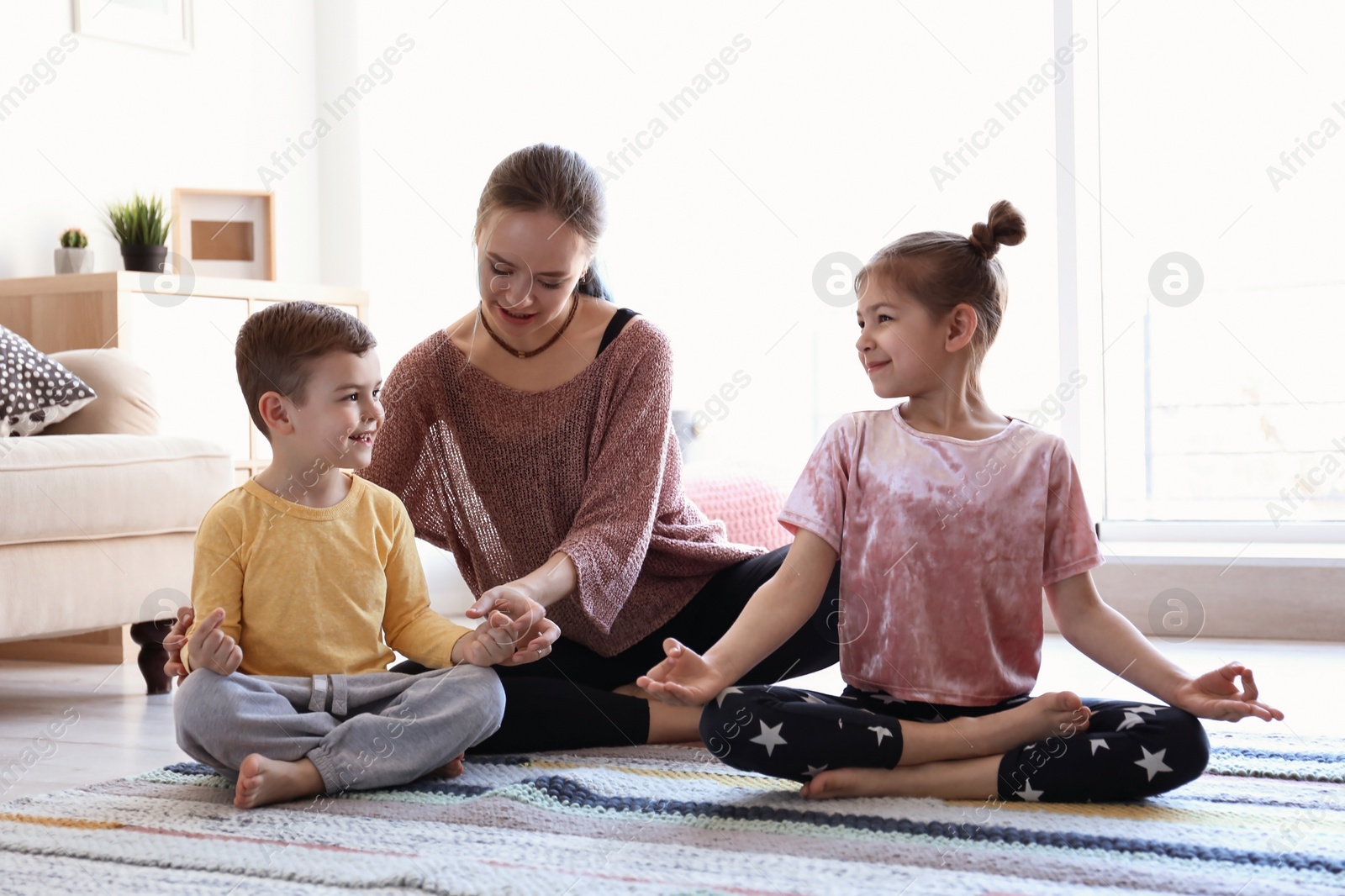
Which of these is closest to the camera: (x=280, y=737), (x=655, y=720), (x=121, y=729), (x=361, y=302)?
(x=280, y=737)

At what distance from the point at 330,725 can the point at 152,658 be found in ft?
3.22

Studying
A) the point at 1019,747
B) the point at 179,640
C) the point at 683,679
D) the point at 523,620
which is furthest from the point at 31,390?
the point at 1019,747

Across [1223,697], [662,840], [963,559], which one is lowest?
[662,840]

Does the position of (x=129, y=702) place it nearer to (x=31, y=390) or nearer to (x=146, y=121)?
(x=31, y=390)

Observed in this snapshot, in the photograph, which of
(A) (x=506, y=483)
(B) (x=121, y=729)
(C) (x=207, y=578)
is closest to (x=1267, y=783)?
(A) (x=506, y=483)

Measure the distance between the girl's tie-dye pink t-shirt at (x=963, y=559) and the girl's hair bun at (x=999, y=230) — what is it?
20cm

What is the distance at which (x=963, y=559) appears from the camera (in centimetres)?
136

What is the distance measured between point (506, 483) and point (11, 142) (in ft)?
6.89

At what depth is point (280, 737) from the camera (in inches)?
52.6

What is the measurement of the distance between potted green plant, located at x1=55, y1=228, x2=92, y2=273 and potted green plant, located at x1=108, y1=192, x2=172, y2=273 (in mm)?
80

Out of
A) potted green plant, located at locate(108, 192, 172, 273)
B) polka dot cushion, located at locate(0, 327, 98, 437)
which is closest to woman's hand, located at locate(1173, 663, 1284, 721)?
polka dot cushion, located at locate(0, 327, 98, 437)

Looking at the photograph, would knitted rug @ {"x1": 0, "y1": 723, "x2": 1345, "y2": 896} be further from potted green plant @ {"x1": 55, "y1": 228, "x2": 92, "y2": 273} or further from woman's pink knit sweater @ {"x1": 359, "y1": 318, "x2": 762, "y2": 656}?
potted green plant @ {"x1": 55, "y1": 228, "x2": 92, "y2": 273}

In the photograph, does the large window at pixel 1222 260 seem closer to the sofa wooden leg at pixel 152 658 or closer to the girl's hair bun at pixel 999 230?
the girl's hair bun at pixel 999 230

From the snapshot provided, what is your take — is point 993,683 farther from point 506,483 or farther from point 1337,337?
point 1337,337
